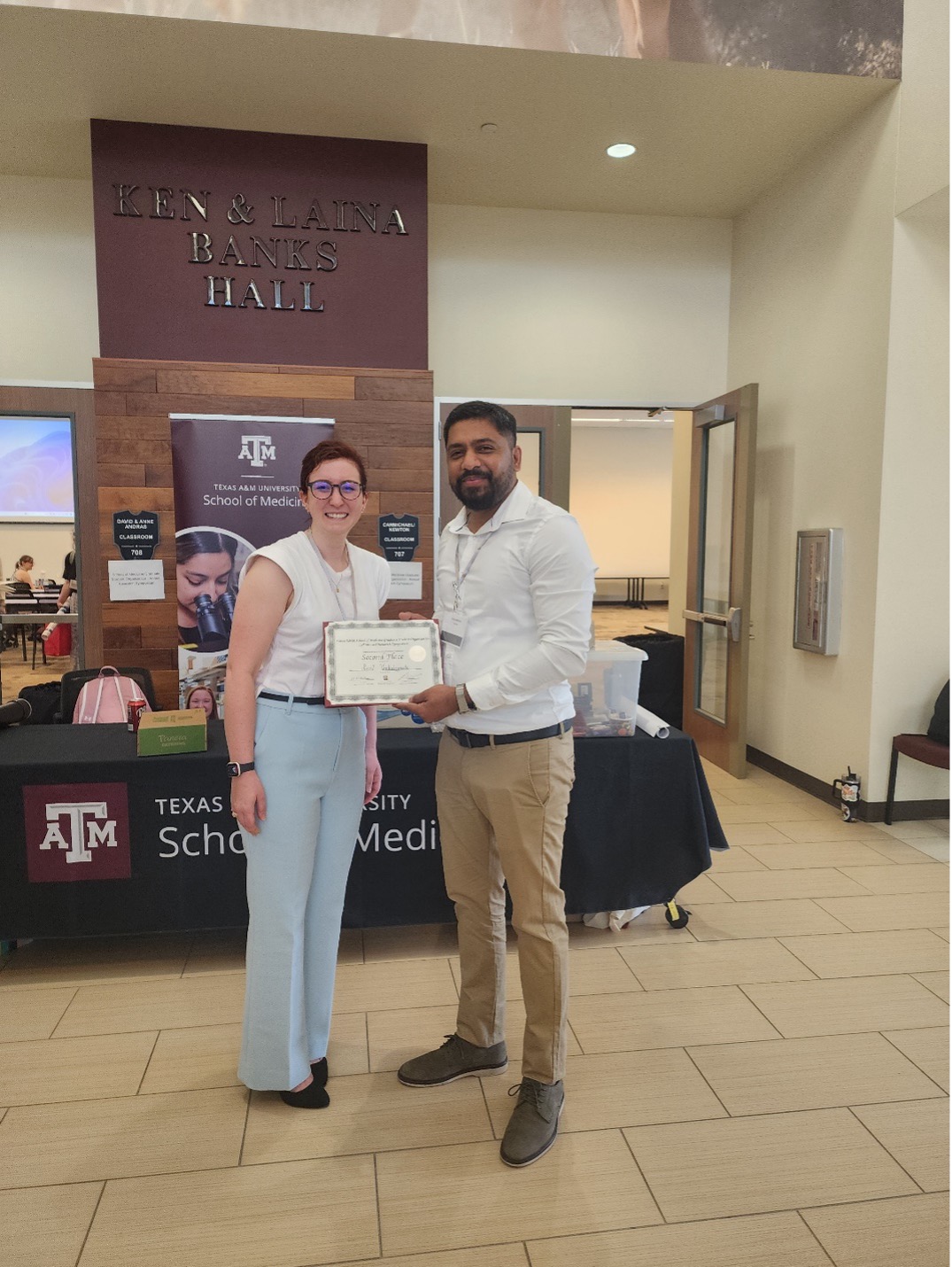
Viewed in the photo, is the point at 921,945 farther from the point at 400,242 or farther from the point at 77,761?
the point at 400,242

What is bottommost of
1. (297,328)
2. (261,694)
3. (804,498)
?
(261,694)

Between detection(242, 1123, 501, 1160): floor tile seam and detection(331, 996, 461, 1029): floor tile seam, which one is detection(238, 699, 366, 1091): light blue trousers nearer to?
detection(242, 1123, 501, 1160): floor tile seam

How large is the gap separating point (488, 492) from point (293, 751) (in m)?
0.79

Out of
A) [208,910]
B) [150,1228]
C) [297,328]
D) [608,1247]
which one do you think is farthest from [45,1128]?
[297,328]

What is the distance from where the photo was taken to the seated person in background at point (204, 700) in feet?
13.9

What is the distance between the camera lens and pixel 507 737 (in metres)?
2.07

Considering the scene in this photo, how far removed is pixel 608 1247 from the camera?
1.81m

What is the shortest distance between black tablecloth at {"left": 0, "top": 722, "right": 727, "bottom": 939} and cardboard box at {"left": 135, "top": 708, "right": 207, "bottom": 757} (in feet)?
0.14

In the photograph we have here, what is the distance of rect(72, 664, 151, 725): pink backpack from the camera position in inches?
145

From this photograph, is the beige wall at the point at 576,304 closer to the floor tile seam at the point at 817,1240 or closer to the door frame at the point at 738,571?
the door frame at the point at 738,571

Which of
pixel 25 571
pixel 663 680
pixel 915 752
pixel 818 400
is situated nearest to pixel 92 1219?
pixel 915 752

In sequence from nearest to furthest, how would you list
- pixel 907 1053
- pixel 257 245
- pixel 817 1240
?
1. pixel 817 1240
2. pixel 907 1053
3. pixel 257 245

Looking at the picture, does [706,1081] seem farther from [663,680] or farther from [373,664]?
[663,680]

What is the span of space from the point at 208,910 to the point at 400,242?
387 centimetres
